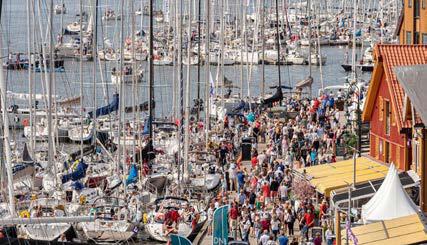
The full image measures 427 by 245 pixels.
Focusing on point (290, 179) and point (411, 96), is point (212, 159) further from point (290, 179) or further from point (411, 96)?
point (411, 96)

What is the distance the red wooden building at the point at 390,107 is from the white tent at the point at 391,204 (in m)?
6.48

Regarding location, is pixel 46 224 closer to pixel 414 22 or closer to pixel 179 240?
pixel 179 240

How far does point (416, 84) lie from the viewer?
37469 mm

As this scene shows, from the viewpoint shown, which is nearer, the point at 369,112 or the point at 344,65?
the point at 369,112

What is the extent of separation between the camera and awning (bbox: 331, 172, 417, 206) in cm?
4381

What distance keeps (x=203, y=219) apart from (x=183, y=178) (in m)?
5.26

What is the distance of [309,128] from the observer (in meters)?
69.8

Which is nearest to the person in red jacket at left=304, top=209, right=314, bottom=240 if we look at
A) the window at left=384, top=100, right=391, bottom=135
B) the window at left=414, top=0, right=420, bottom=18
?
the window at left=384, top=100, right=391, bottom=135

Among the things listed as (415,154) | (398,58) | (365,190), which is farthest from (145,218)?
(398,58)

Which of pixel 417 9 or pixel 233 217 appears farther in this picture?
pixel 417 9

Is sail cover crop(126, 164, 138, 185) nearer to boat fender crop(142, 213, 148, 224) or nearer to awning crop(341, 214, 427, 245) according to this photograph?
boat fender crop(142, 213, 148, 224)

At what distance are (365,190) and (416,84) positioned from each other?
8000 millimetres

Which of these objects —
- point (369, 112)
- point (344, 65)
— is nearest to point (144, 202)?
point (369, 112)

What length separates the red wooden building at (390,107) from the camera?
4694cm
